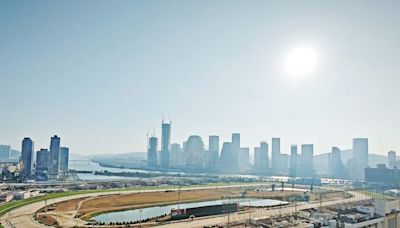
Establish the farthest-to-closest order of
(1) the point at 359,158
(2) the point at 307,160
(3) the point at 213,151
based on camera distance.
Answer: (3) the point at 213,151, (2) the point at 307,160, (1) the point at 359,158

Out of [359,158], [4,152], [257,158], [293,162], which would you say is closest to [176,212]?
[293,162]

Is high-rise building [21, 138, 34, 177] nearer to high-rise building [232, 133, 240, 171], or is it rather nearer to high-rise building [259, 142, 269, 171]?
high-rise building [232, 133, 240, 171]

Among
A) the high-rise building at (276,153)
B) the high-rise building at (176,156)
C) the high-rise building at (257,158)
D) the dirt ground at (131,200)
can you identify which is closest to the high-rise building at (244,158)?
the high-rise building at (257,158)

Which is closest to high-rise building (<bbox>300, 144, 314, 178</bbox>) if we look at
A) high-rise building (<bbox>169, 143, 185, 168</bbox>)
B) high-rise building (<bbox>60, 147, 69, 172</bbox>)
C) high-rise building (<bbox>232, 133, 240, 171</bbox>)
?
high-rise building (<bbox>232, 133, 240, 171</bbox>)

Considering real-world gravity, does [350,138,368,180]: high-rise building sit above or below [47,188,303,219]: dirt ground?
above

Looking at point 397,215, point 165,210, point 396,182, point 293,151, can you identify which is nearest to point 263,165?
point 293,151

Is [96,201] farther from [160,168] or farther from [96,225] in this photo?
[160,168]

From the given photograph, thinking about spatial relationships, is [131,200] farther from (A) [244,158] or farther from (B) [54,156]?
(A) [244,158]
